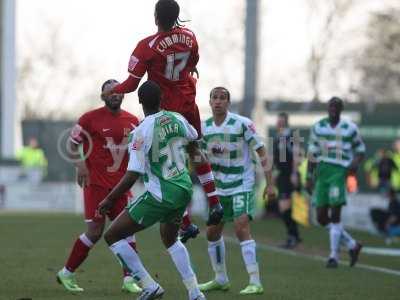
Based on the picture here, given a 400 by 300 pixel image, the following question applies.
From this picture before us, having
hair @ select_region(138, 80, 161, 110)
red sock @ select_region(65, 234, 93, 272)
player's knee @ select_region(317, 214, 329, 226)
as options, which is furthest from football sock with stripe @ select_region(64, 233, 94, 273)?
player's knee @ select_region(317, 214, 329, 226)

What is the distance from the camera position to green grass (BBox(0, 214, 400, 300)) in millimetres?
12766

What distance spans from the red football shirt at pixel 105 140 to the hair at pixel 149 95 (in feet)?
8.52

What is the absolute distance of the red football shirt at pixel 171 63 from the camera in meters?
11.7

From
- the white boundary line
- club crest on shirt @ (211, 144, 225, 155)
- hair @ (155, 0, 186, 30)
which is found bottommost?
the white boundary line

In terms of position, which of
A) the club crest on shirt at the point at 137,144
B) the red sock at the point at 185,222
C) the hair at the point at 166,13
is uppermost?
the hair at the point at 166,13

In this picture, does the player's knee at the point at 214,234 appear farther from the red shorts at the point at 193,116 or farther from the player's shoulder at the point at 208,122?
the red shorts at the point at 193,116

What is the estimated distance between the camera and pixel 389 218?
25766 mm

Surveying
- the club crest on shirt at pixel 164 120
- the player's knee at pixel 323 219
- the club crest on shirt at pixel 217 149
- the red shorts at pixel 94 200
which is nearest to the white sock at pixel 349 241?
the player's knee at pixel 323 219

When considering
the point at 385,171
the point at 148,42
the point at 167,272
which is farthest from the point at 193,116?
the point at 385,171

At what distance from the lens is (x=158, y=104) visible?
10.9 m

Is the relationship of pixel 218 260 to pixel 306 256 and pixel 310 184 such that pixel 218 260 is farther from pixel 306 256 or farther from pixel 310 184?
pixel 306 256

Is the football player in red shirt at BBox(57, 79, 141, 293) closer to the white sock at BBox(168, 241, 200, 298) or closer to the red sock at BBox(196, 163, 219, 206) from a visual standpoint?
the red sock at BBox(196, 163, 219, 206)

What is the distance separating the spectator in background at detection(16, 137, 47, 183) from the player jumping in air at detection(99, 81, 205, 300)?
26542mm

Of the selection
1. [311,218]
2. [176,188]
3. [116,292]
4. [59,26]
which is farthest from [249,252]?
[59,26]
